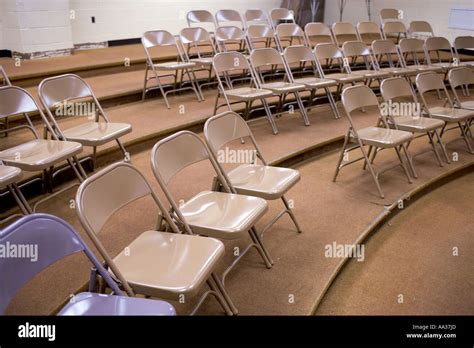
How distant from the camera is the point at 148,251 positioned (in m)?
2.09

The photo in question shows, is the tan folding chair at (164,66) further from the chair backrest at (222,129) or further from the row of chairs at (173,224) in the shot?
the row of chairs at (173,224)

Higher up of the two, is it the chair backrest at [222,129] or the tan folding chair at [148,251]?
the chair backrest at [222,129]

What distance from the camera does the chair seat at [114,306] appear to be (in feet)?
5.45

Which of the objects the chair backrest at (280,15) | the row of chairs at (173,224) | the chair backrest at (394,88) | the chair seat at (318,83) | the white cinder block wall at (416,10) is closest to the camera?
the row of chairs at (173,224)

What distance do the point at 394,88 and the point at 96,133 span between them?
285 cm

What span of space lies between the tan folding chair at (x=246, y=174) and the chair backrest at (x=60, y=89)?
133 cm

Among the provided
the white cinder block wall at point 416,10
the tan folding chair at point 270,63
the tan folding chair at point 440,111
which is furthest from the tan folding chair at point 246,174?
the white cinder block wall at point 416,10

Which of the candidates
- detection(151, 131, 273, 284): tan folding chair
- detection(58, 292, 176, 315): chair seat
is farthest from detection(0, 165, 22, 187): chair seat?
detection(58, 292, 176, 315): chair seat

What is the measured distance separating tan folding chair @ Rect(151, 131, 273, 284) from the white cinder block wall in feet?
24.0

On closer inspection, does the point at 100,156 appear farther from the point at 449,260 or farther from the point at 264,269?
the point at 449,260

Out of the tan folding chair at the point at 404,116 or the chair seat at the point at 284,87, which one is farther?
the chair seat at the point at 284,87

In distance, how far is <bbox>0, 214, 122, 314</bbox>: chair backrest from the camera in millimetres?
1569
